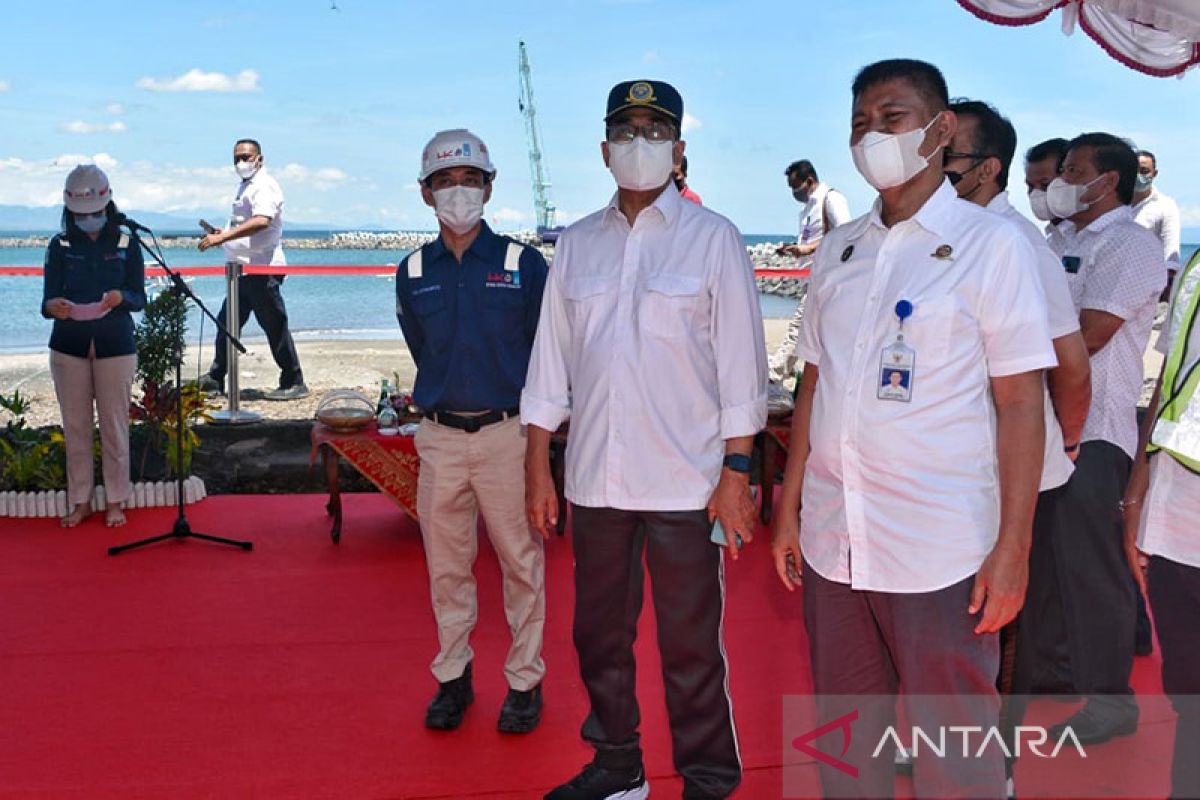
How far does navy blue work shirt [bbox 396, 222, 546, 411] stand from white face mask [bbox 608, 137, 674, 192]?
63cm

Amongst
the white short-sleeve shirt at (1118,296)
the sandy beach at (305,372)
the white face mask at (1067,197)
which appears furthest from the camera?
the sandy beach at (305,372)

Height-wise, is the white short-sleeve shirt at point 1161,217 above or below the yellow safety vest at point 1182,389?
above

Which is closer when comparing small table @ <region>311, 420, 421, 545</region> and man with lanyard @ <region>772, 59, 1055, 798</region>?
man with lanyard @ <region>772, 59, 1055, 798</region>

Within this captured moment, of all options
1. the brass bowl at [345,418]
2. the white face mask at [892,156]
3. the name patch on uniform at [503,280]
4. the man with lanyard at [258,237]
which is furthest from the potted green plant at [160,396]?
the white face mask at [892,156]

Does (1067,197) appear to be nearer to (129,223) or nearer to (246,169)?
(129,223)

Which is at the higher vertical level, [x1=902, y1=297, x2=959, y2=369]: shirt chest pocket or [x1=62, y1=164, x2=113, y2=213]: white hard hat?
[x1=62, y1=164, x2=113, y2=213]: white hard hat

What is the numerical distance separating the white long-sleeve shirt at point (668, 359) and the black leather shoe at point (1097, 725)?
50.9 inches

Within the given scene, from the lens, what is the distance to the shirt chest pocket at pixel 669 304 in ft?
8.08

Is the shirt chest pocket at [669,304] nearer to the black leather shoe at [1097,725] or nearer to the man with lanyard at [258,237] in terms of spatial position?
the black leather shoe at [1097,725]

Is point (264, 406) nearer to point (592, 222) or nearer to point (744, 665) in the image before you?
point (744, 665)

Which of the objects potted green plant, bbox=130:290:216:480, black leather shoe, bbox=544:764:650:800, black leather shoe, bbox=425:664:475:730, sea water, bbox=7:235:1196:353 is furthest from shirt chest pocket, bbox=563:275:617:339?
sea water, bbox=7:235:1196:353

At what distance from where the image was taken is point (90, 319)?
493cm

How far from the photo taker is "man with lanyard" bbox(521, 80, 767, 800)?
8.15 ft

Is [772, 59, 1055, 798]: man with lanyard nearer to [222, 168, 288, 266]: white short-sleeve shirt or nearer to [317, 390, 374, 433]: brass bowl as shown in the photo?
[317, 390, 374, 433]: brass bowl
